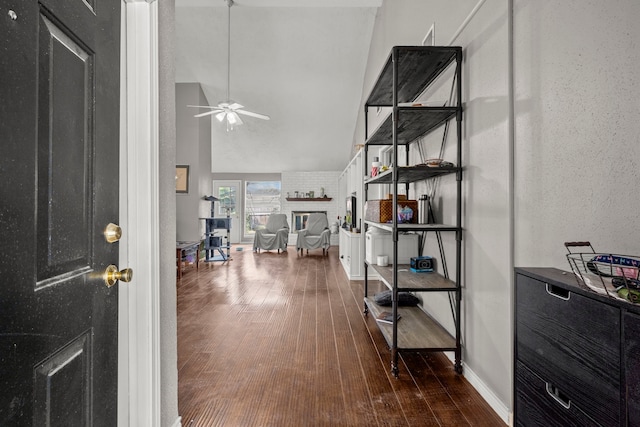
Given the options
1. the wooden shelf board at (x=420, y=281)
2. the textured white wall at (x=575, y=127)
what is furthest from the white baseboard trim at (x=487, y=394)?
the textured white wall at (x=575, y=127)

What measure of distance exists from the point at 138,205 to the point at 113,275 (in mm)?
292

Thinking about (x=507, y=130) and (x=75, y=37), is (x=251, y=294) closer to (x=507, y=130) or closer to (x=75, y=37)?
(x=507, y=130)

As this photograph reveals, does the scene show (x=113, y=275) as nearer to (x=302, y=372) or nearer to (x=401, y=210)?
(x=302, y=372)

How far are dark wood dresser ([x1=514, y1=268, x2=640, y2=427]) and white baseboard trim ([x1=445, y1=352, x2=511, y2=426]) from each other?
569mm

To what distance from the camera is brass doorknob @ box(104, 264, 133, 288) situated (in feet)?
2.96

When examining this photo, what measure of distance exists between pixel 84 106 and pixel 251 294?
133 inches

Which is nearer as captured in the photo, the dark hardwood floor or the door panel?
the door panel

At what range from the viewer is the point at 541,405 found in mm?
999

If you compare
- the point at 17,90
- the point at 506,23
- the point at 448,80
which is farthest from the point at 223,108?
the point at 17,90

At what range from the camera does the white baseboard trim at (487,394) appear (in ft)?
5.19

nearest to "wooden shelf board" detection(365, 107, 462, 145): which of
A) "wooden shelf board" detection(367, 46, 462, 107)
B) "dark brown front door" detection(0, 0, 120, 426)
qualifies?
"wooden shelf board" detection(367, 46, 462, 107)

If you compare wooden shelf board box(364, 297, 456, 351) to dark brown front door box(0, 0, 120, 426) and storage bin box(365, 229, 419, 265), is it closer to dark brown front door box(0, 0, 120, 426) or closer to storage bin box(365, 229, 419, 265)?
storage bin box(365, 229, 419, 265)

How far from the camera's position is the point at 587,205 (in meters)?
1.18

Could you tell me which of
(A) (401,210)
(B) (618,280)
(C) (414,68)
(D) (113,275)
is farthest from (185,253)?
(B) (618,280)
